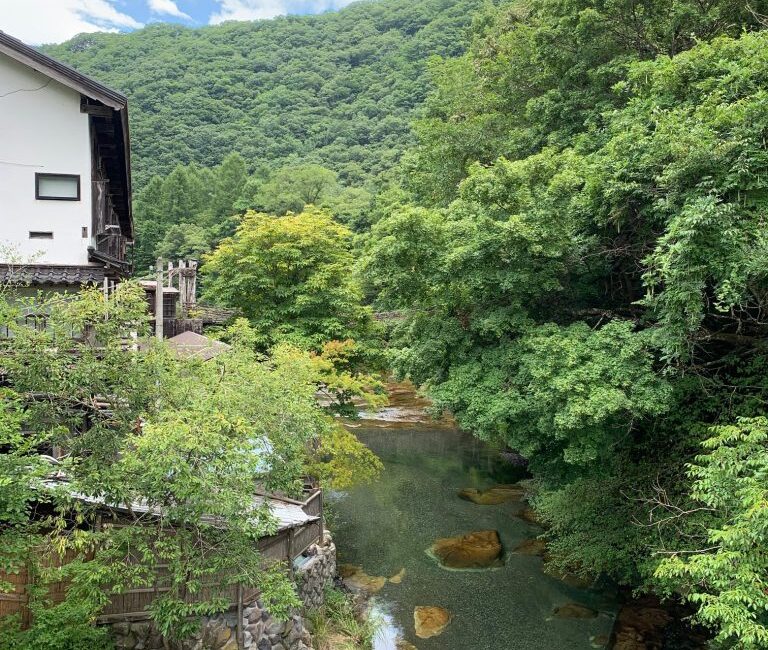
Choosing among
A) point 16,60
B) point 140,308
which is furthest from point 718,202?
point 16,60

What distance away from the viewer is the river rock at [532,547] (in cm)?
1667

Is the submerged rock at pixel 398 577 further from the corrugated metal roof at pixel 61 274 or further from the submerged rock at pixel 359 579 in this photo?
the corrugated metal roof at pixel 61 274

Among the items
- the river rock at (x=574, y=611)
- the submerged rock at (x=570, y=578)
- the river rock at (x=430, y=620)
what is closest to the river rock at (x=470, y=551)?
the submerged rock at (x=570, y=578)

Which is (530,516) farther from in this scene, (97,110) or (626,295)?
(97,110)

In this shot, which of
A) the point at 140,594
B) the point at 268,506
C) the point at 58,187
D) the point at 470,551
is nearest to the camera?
the point at 268,506

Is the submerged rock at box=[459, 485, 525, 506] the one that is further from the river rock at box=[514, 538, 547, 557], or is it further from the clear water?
the river rock at box=[514, 538, 547, 557]

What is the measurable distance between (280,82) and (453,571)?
3535 inches

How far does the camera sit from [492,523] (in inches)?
731

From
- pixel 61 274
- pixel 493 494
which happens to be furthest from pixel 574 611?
pixel 61 274

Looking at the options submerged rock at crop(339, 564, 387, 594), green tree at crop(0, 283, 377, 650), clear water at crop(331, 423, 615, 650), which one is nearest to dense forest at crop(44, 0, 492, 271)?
clear water at crop(331, 423, 615, 650)

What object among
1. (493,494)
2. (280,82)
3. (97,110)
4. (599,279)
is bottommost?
(493,494)

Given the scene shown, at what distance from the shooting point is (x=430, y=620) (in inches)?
523

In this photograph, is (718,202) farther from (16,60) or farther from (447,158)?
(16,60)

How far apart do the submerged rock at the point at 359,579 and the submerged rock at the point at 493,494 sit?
621cm
